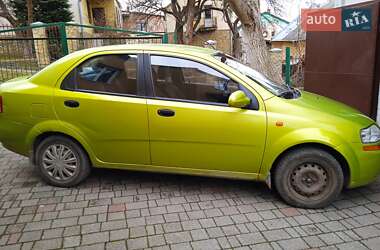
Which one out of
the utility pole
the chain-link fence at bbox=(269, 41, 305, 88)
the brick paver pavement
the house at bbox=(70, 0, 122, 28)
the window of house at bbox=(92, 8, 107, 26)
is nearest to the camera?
the brick paver pavement

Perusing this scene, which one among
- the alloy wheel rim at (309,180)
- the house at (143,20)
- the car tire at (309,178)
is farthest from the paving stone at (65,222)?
the house at (143,20)

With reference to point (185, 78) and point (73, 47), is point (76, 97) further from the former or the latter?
point (73, 47)

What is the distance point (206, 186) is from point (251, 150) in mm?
835

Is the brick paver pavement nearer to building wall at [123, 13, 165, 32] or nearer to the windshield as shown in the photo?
the windshield

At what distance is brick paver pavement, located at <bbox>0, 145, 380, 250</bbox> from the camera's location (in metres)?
2.94

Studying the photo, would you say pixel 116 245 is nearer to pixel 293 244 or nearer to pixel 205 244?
pixel 205 244

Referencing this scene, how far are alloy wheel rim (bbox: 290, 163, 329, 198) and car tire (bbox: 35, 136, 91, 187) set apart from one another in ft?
7.66

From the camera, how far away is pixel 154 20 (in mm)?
25891

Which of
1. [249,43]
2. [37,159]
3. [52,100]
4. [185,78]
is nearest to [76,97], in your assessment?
[52,100]

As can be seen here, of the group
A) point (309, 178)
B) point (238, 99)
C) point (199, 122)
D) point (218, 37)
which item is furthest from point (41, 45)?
point (218, 37)

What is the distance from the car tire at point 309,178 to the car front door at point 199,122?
0.96ft

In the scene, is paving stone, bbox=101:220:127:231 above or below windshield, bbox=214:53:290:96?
below

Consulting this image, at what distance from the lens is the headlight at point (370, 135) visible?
3430mm

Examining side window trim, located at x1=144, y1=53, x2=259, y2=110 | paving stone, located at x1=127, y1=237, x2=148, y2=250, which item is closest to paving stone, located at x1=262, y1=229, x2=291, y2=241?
paving stone, located at x1=127, y1=237, x2=148, y2=250
